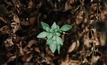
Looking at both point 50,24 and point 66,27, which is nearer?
point 66,27

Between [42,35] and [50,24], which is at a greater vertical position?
[50,24]

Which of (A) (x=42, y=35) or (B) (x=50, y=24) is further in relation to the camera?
(B) (x=50, y=24)

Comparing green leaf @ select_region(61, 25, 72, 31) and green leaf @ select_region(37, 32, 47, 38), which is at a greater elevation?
green leaf @ select_region(61, 25, 72, 31)

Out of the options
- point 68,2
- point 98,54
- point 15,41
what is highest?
point 68,2

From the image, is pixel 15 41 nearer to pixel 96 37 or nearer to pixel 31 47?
pixel 31 47

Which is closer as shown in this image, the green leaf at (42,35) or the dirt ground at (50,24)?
the green leaf at (42,35)

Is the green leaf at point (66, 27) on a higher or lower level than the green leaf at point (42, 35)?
higher

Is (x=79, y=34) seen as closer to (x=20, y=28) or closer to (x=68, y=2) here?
(x=68, y=2)

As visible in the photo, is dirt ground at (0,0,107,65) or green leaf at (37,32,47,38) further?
dirt ground at (0,0,107,65)

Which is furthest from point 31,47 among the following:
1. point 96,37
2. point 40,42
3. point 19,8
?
point 96,37

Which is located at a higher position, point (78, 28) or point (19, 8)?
point (19, 8)

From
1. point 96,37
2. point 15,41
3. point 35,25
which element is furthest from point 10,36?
point 96,37
